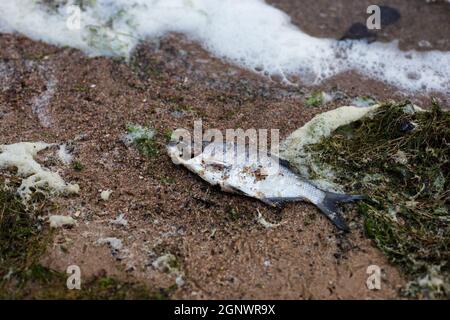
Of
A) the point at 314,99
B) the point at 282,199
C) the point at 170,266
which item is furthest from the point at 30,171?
the point at 314,99

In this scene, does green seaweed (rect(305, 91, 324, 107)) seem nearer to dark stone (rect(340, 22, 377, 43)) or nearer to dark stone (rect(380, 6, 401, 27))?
dark stone (rect(340, 22, 377, 43))

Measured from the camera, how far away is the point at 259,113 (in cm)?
583

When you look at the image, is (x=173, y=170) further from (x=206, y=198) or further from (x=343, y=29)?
(x=343, y=29)

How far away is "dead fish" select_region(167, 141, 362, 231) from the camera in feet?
15.0

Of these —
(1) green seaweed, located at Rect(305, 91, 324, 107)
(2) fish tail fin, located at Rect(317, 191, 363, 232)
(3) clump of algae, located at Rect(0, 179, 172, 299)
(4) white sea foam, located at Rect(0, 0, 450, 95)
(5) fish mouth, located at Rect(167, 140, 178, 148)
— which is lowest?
(3) clump of algae, located at Rect(0, 179, 172, 299)

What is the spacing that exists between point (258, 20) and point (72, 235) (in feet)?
14.3

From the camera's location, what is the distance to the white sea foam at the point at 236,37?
6.64 meters

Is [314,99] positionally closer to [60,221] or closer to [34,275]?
[60,221]

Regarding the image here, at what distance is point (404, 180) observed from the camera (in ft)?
15.6

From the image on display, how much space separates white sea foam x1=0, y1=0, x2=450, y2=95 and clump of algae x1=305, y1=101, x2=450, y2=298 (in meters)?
1.46

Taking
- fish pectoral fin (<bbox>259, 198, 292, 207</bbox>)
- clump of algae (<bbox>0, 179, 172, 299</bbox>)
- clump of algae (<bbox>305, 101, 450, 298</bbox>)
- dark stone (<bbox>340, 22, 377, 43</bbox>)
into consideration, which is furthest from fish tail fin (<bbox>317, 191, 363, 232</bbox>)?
dark stone (<bbox>340, 22, 377, 43</bbox>)

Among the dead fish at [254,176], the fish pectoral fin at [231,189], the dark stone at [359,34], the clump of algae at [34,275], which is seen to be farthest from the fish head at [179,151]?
the dark stone at [359,34]

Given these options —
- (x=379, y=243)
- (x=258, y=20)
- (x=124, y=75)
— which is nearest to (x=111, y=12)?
(x=124, y=75)

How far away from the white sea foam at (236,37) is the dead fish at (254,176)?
6.49ft
